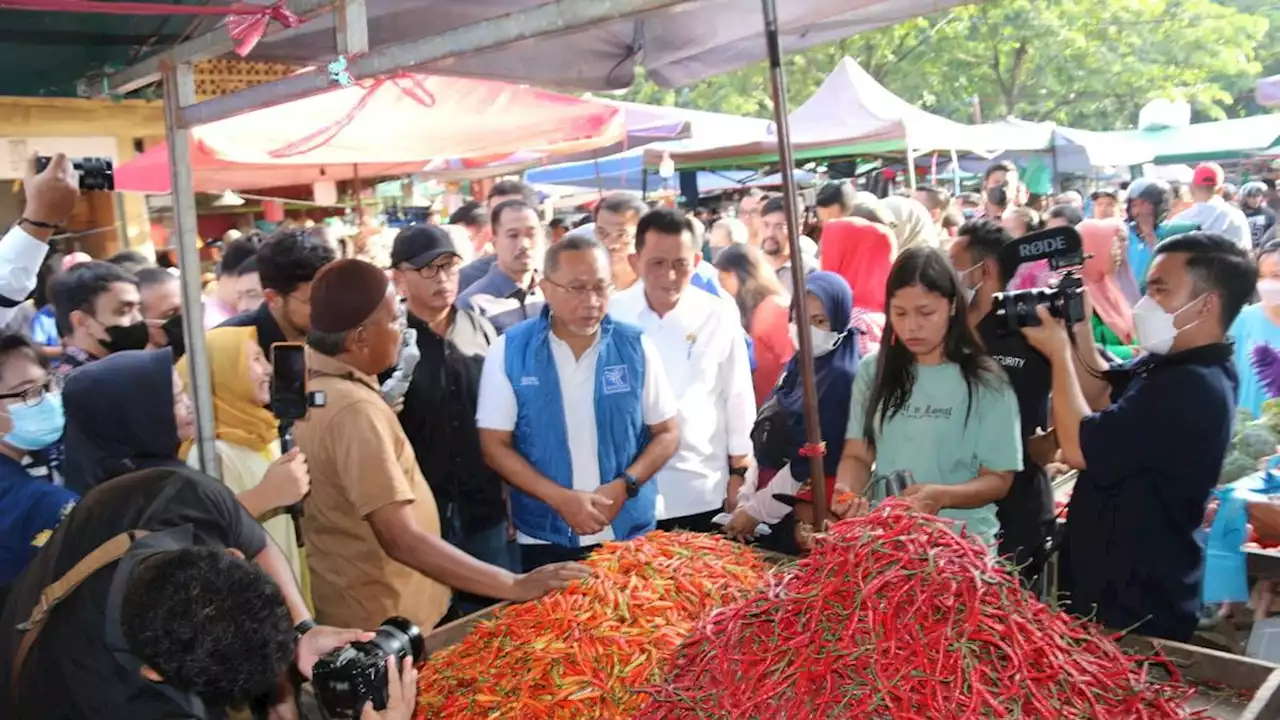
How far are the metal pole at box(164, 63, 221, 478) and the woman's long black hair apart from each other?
6.73 ft

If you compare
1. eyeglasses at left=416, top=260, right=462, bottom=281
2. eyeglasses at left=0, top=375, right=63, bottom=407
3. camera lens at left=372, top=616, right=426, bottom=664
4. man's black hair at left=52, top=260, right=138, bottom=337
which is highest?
man's black hair at left=52, top=260, right=138, bottom=337

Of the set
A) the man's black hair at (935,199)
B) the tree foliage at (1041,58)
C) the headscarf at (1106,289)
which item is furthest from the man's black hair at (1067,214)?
the tree foliage at (1041,58)

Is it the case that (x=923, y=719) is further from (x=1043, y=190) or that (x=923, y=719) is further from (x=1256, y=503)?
(x=1043, y=190)

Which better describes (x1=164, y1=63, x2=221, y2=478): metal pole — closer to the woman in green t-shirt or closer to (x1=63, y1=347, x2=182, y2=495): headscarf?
(x1=63, y1=347, x2=182, y2=495): headscarf

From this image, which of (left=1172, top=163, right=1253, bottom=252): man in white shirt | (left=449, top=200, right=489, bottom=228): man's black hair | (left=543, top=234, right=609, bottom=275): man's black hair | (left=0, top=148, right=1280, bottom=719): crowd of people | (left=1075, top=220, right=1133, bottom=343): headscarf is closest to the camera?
(left=0, top=148, right=1280, bottom=719): crowd of people

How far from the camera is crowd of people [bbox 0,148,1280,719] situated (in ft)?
6.19

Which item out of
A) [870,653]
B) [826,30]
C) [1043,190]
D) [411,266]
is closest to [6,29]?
[411,266]

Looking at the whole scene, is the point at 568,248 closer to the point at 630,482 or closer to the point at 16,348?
the point at 630,482

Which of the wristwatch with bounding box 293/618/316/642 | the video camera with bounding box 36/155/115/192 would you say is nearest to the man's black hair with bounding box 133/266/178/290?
the video camera with bounding box 36/155/115/192

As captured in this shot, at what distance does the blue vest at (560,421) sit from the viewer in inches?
139

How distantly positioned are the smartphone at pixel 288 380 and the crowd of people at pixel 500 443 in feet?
0.59

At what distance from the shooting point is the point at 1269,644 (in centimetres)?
332

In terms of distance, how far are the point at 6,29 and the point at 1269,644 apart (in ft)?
14.1

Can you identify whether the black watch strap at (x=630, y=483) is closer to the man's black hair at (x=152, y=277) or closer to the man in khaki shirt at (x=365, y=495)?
the man in khaki shirt at (x=365, y=495)
